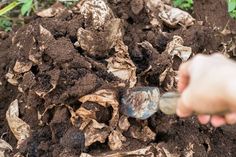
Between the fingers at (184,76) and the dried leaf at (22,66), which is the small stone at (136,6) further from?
the fingers at (184,76)

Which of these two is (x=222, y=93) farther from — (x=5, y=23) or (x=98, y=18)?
(x=5, y=23)

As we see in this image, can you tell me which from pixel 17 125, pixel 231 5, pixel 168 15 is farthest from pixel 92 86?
pixel 231 5

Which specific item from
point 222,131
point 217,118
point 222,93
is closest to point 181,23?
point 222,131

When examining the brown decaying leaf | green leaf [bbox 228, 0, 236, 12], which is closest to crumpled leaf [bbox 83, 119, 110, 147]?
the brown decaying leaf

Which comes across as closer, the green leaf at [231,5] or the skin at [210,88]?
the skin at [210,88]

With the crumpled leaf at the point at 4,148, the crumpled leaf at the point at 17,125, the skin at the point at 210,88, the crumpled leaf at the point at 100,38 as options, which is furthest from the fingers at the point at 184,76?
the crumpled leaf at the point at 4,148

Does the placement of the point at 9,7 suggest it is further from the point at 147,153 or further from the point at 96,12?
the point at 147,153
